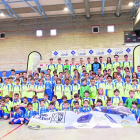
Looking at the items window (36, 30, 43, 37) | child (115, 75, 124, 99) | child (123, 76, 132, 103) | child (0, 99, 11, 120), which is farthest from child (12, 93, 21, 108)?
window (36, 30, 43, 37)

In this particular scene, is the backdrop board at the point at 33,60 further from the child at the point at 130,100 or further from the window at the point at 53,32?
the child at the point at 130,100

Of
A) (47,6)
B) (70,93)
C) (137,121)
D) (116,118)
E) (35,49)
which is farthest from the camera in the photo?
(35,49)

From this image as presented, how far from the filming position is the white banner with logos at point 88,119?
19.3ft

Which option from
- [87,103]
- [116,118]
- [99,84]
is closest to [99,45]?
[99,84]

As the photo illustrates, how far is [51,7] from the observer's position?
14.8m

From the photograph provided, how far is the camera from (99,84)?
28.2 ft

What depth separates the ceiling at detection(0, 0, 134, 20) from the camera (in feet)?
45.3

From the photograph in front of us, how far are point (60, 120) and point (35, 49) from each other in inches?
464

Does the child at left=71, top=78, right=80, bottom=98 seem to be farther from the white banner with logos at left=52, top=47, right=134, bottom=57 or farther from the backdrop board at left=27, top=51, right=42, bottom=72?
the white banner with logos at left=52, top=47, right=134, bottom=57

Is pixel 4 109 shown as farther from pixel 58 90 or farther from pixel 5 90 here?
pixel 58 90

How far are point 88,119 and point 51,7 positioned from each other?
36.6 feet

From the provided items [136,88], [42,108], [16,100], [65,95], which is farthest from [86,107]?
[16,100]

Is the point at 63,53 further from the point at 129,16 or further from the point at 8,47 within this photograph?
the point at 129,16

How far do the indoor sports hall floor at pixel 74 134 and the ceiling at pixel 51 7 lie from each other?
33.0 ft
